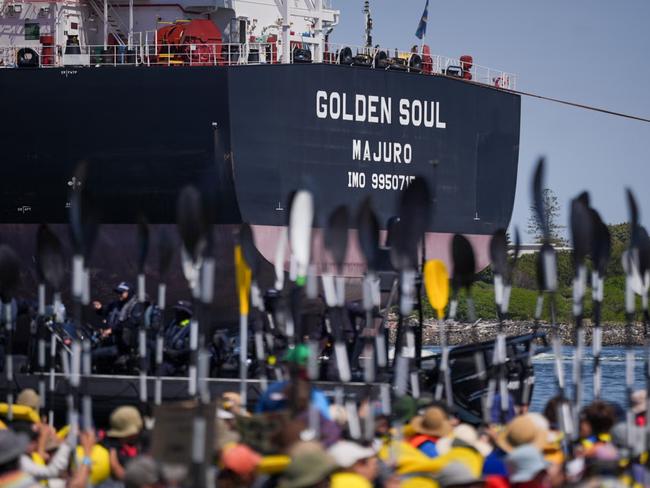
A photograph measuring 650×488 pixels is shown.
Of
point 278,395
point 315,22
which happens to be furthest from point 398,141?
point 278,395

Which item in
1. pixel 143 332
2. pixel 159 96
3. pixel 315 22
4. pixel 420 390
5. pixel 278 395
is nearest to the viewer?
pixel 278 395

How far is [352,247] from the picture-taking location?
28219mm

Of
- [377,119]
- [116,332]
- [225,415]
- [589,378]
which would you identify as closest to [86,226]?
[225,415]

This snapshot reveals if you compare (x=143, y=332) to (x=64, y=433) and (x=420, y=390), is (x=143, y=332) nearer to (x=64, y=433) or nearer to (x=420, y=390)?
(x=64, y=433)

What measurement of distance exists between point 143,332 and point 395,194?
41.8 feet

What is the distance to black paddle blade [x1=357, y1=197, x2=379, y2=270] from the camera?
13.6 metres

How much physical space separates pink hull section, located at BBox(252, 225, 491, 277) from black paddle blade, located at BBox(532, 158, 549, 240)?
894 centimetres

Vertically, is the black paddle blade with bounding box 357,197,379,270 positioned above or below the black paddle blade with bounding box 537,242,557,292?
above

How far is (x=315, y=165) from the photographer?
2780 cm

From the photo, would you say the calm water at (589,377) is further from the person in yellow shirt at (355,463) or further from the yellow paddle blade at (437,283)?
the person in yellow shirt at (355,463)

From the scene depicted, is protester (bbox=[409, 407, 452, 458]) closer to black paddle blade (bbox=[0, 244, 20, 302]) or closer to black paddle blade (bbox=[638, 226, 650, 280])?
black paddle blade (bbox=[638, 226, 650, 280])

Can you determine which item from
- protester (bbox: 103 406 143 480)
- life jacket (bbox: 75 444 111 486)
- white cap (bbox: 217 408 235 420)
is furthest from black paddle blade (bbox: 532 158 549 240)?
life jacket (bbox: 75 444 111 486)

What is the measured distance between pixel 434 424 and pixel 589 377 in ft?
93.0

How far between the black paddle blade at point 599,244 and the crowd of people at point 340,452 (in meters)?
2.52
